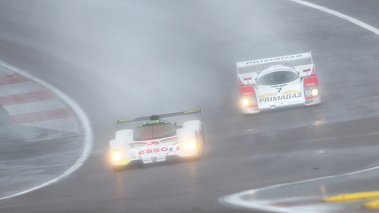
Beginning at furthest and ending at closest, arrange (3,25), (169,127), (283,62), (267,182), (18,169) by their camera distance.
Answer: (3,25), (283,62), (18,169), (169,127), (267,182)

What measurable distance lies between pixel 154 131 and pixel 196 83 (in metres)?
9.49

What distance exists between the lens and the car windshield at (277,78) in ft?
67.8

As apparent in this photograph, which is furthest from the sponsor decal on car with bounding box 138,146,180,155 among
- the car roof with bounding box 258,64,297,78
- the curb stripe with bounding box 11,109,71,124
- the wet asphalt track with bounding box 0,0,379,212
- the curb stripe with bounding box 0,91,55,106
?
the curb stripe with bounding box 0,91,55,106

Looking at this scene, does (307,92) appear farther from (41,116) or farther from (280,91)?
(41,116)

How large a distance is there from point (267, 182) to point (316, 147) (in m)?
3.54

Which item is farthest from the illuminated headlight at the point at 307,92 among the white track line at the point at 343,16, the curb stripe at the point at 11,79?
the curb stripe at the point at 11,79

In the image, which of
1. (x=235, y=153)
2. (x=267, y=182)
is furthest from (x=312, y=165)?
(x=235, y=153)

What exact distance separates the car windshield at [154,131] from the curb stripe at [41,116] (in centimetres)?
699

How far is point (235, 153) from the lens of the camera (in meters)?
15.9

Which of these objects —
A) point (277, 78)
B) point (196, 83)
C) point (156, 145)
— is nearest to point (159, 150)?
point (156, 145)

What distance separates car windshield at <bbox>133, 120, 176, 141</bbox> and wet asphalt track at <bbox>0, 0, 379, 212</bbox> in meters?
0.80

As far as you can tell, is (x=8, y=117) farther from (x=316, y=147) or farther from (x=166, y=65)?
(x=316, y=147)

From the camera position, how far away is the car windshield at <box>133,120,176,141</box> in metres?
16.1

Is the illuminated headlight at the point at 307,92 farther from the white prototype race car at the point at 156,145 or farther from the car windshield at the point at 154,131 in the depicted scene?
the car windshield at the point at 154,131
